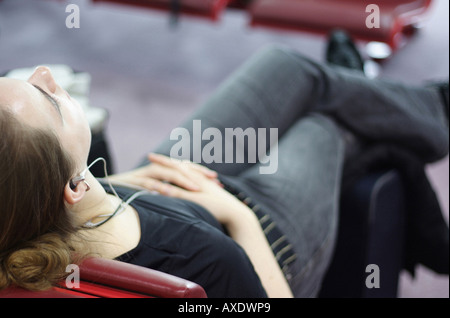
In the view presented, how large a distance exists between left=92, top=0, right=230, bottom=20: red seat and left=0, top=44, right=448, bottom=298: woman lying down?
39.0 inches

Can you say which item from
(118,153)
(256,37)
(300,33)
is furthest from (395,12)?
(118,153)

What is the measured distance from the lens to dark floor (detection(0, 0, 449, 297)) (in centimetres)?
231

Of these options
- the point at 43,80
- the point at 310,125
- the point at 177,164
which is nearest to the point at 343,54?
the point at 310,125

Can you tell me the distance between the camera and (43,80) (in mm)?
784

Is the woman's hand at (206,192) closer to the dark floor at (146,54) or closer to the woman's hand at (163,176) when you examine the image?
the woman's hand at (163,176)

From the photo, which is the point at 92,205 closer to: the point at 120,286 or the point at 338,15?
the point at 120,286

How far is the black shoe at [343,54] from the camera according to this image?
5.90ft

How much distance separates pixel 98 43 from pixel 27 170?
215 cm

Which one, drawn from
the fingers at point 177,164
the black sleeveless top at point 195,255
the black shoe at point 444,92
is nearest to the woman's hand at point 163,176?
the fingers at point 177,164

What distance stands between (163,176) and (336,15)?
4.83 feet

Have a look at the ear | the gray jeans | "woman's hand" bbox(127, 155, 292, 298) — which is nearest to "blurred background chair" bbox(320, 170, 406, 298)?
the gray jeans
